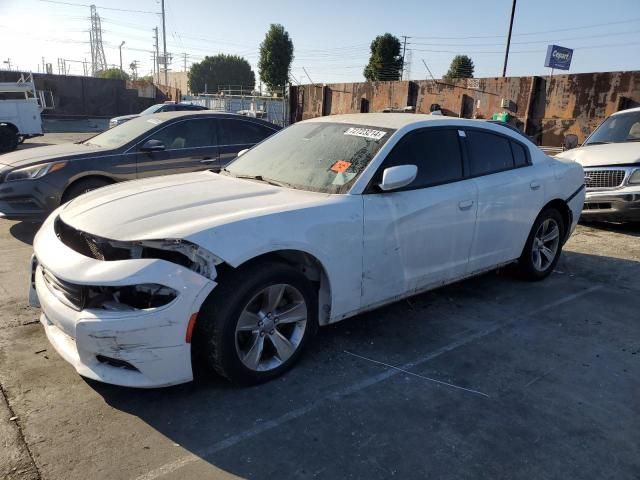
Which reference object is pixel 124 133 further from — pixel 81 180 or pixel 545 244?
pixel 545 244

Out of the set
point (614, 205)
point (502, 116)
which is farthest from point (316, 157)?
point (502, 116)

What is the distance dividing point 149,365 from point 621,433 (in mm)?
2600

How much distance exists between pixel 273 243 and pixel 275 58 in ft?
204

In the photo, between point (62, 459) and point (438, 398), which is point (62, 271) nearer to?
point (62, 459)

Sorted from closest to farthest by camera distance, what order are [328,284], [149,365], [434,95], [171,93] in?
[149,365] → [328,284] → [434,95] → [171,93]

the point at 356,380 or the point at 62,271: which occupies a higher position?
the point at 62,271

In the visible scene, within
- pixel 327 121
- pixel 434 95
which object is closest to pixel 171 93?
pixel 434 95

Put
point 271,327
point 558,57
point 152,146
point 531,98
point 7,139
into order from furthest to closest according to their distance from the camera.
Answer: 1. point 558,57
2. point 7,139
3. point 531,98
4. point 152,146
5. point 271,327

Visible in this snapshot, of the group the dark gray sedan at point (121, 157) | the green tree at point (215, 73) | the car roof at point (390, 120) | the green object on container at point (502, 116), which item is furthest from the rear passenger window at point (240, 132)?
the green tree at point (215, 73)

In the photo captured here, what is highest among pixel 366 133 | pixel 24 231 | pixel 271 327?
pixel 366 133

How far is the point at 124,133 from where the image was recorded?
6.96 metres

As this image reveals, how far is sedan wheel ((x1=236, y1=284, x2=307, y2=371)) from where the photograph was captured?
303cm

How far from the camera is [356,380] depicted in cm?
323

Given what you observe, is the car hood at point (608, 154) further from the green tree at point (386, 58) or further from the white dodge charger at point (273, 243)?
the green tree at point (386, 58)
